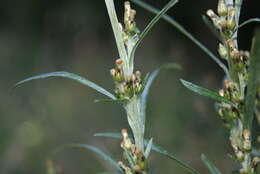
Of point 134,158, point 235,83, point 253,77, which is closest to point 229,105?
point 235,83

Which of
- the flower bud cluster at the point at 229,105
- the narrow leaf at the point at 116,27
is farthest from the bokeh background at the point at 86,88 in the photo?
the narrow leaf at the point at 116,27

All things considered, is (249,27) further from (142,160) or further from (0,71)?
(142,160)

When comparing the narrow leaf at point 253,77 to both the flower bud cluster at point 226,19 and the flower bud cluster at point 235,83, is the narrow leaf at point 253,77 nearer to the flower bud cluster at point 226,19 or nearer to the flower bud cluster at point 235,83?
the flower bud cluster at point 235,83

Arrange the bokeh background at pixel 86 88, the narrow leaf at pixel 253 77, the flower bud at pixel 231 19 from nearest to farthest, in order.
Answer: the narrow leaf at pixel 253 77
the flower bud at pixel 231 19
the bokeh background at pixel 86 88

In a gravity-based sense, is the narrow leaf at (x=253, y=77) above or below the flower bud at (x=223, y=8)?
below

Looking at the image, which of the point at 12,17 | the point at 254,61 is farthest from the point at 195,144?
the point at 12,17

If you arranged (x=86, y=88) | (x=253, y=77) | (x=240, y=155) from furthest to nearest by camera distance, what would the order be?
(x=86, y=88) < (x=240, y=155) < (x=253, y=77)

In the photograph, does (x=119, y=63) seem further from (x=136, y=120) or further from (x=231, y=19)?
(x=231, y=19)
